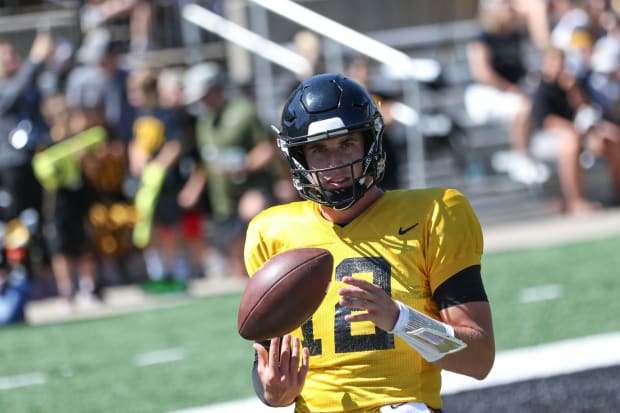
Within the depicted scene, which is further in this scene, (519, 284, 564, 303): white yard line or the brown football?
(519, 284, 564, 303): white yard line

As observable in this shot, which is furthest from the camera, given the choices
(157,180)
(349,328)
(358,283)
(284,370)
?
A: (157,180)

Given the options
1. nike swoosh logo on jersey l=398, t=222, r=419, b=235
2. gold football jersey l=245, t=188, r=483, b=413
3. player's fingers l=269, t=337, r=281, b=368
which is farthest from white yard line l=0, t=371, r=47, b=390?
nike swoosh logo on jersey l=398, t=222, r=419, b=235

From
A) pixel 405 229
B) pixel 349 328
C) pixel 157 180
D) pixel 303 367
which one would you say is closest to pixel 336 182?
pixel 405 229

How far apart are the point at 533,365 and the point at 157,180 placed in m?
4.64

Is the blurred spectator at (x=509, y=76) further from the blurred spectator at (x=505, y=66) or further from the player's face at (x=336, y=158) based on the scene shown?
the player's face at (x=336, y=158)

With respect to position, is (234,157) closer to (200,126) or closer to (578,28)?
(200,126)

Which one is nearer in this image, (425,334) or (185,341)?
(425,334)

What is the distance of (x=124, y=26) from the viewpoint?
1105 centimetres

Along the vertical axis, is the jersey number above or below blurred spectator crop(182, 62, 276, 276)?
above

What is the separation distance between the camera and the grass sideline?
5.37 m

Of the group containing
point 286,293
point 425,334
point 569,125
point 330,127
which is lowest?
point 569,125

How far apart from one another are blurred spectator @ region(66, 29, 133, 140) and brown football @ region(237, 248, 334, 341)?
6.51 meters

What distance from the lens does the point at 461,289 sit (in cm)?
276

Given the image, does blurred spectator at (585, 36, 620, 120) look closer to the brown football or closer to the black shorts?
the black shorts
